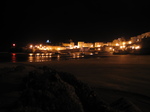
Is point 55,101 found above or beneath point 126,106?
above

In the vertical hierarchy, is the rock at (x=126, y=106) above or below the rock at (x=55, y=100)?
below

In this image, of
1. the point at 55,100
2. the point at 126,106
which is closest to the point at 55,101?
the point at 55,100

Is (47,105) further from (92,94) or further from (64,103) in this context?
(92,94)

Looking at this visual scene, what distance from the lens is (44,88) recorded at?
→ 1974 millimetres

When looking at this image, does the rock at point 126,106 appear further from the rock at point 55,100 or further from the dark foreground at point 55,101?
the rock at point 55,100

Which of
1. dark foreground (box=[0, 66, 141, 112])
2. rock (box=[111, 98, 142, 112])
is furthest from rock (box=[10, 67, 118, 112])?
rock (box=[111, 98, 142, 112])

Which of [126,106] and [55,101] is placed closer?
[55,101]

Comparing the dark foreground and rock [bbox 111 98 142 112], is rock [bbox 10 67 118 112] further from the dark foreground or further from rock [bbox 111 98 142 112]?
rock [bbox 111 98 142 112]

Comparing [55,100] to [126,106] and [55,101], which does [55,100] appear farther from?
[126,106]

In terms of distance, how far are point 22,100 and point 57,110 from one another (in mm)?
513

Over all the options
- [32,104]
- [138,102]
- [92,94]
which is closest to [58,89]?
[32,104]

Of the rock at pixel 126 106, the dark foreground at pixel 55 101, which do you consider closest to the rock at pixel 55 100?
the dark foreground at pixel 55 101

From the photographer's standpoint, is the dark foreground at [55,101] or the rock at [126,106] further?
the rock at [126,106]

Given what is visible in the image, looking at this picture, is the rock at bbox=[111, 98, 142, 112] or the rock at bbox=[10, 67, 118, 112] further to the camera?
the rock at bbox=[111, 98, 142, 112]
